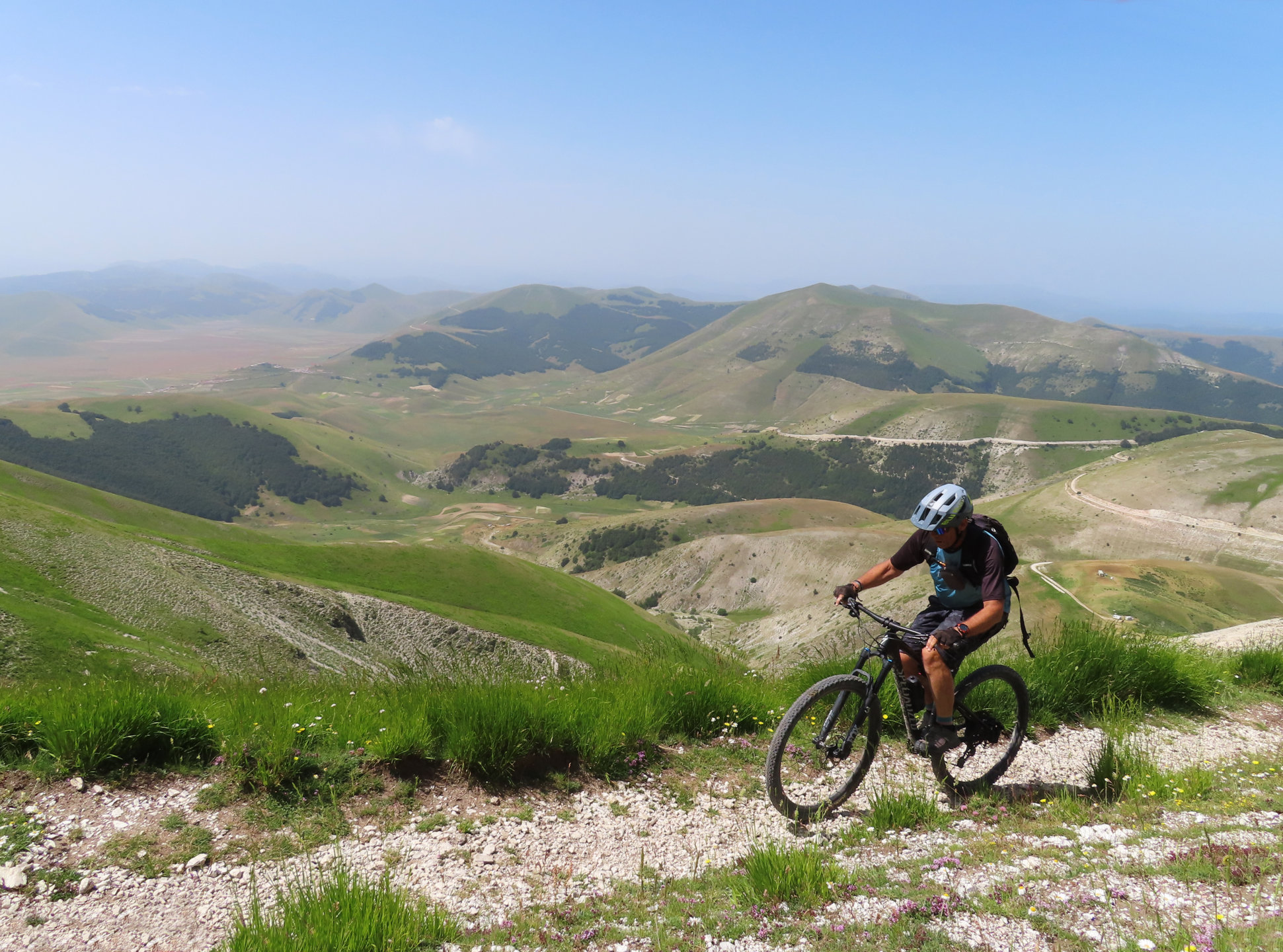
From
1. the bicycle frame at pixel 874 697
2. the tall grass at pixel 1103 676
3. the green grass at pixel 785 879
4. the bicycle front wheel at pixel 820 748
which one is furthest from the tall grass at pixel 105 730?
the tall grass at pixel 1103 676

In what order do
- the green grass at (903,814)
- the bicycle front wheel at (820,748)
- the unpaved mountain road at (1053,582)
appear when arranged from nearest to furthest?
the green grass at (903,814)
the bicycle front wheel at (820,748)
the unpaved mountain road at (1053,582)

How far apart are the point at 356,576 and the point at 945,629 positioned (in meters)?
57.5

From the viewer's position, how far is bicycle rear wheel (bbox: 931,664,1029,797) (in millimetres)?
7262

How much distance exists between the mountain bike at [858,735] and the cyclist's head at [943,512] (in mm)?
1100

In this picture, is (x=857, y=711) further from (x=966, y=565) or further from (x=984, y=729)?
(x=966, y=565)

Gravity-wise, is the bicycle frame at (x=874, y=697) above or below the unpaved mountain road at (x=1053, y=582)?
above

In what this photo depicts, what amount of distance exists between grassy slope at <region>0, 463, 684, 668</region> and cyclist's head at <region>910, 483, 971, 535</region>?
83.7ft

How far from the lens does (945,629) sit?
6727 mm

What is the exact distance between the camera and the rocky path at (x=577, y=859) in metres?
4.40

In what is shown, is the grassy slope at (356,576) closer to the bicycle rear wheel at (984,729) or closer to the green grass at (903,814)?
the bicycle rear wheel at (984,729)

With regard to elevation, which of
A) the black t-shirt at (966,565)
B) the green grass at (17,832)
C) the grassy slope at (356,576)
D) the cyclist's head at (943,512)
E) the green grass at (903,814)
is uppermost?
the cyclist's head at (943,512)

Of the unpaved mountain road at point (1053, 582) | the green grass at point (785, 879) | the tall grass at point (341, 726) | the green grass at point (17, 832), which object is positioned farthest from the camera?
the unpaved mountain road at point (1053, 582)

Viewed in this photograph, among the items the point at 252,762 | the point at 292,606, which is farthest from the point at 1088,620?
the point at 292,606

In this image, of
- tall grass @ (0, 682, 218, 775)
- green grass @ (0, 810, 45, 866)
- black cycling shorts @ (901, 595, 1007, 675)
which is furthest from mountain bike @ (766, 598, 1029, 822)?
green grass @ (0, 810, 45, 866)
